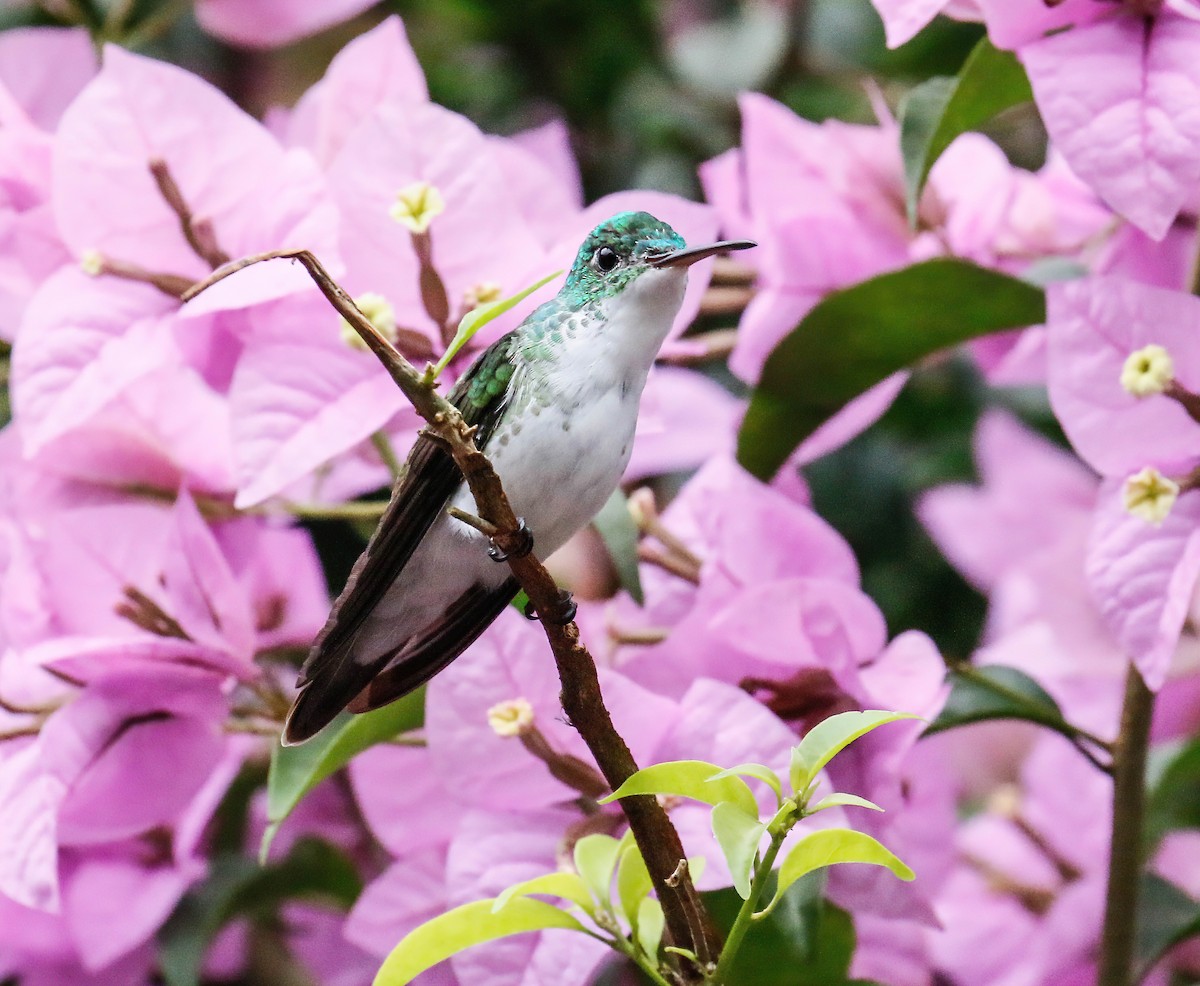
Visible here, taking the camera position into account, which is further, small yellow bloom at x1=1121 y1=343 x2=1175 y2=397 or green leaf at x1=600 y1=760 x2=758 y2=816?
small yellow bloom at x1=1121 y1=343 x2=1175 y2=397

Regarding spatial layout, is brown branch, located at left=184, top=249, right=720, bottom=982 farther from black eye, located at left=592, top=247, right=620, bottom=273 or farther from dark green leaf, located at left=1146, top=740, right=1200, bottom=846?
dark green leaf, located at left=1146, top=740, right=1200, bottom=846

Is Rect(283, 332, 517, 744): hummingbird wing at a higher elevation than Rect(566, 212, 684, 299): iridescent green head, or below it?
below

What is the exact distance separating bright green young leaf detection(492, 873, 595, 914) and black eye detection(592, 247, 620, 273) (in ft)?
0.81

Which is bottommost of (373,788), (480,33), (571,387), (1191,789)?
(1191,789)

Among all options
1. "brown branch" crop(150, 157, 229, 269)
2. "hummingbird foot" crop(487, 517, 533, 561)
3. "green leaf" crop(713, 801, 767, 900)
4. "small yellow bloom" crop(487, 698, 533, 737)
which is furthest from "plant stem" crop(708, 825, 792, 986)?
"brown branch" crop(150, 157, 229, 269)

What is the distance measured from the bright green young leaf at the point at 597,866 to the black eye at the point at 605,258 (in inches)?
9.2

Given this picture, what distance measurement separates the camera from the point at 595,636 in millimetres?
804

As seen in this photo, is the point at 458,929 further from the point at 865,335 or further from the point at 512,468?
the point at 865,335

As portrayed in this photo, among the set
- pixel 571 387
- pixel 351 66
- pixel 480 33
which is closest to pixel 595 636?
pixel 571 387

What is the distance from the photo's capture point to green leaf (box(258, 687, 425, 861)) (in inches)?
27.5

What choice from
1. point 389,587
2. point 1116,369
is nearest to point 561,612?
point 389,587

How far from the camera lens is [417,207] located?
723mm

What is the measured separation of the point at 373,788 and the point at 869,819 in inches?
9.6

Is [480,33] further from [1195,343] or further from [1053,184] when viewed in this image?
[1195,343]
